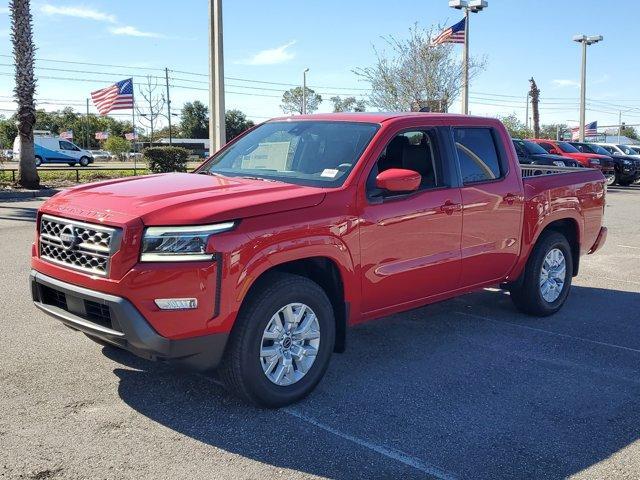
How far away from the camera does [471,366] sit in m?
5.10

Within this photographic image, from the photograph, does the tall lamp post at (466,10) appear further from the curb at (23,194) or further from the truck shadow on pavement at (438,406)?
Answer: the truck shadow on pavement at (438,406)

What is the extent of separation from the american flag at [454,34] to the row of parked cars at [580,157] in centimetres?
472

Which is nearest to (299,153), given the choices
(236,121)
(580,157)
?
(580,157)

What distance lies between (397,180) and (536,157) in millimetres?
19766

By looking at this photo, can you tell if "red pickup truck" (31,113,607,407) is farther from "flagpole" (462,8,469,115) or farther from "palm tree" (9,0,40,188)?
"flagpole" (462,8,469,115)

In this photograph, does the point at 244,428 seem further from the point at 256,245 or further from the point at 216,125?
the point at 216,125

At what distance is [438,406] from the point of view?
4.32 m

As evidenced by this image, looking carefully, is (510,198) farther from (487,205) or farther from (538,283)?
(538,283)

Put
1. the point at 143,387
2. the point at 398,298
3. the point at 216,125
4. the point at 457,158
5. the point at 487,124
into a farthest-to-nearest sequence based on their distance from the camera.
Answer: the point at 216,125 → the point at 487,124 → the point at 457,158 → the point at 398,298 → the point at 143,387

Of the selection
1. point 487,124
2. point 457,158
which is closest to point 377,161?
point 457,158

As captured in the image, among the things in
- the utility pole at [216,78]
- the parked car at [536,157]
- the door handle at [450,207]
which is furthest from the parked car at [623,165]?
the door handle at [450,207]

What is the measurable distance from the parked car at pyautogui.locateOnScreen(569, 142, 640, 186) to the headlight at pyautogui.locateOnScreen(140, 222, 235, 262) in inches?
1036

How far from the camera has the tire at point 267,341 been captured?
156 inches

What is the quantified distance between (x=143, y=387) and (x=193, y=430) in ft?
2.52
